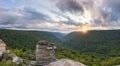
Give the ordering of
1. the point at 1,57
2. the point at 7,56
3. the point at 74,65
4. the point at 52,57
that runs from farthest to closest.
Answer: the point at 7,56 < the point at 1,57 < the point at 52,57 < the point at 74,65

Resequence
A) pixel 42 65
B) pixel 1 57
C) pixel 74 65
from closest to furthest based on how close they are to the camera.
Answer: pixel 74 65
pixel 42 65
pixel 1 57

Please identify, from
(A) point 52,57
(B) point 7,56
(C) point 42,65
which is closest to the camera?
(C) point 42,65

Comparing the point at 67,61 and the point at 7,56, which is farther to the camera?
the point at 7,56

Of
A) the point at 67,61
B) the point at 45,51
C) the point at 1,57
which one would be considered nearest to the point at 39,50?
the point at 45,51

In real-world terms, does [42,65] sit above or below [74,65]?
below

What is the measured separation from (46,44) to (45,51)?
927 mm

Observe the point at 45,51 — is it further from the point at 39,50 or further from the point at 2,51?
the point at 2,51

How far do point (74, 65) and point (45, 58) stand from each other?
503 inches

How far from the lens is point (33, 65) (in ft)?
93.7

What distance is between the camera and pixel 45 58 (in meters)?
29.2

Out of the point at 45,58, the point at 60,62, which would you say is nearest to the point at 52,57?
the point at 45,58

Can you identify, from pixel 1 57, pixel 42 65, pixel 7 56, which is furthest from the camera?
pixel 7 56

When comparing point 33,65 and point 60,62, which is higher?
point 60,62

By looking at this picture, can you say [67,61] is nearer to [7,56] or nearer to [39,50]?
[39,50]
